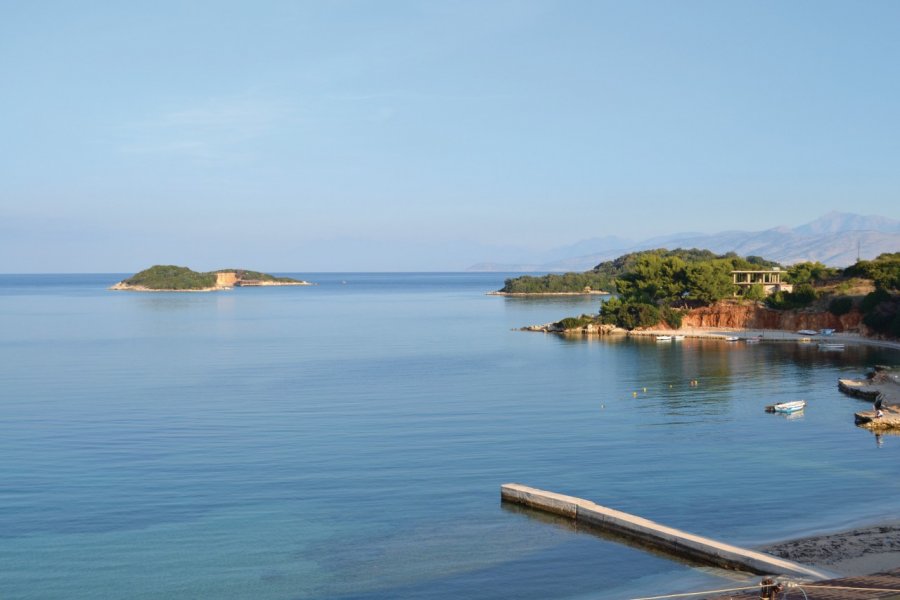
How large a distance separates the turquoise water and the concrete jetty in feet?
2.32

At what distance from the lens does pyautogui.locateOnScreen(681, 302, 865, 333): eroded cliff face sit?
300 ft

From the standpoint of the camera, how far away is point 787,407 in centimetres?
4550

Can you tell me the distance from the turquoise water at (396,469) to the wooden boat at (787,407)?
0.90 metres

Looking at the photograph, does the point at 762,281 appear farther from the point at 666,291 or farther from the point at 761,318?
the point at 666,291

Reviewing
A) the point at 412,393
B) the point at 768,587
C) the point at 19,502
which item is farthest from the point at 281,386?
the point at 768,587

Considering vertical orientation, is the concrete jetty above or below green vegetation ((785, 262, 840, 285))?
below

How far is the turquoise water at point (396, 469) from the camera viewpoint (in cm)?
2167

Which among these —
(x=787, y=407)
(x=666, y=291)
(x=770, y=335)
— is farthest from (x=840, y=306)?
(x=787, y=407)

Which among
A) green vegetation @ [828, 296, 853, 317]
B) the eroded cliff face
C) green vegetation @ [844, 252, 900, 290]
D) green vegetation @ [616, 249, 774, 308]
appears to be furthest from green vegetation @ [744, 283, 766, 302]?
green vegetation @ [828, 296, 853, 317]

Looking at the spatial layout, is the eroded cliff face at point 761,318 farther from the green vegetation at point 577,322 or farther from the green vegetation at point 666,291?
the green vegetation at point 577,322

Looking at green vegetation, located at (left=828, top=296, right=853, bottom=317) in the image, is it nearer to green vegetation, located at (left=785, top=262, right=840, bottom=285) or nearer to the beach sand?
green vegetation, located at (left=785, top=262, right=840, bottom=285)

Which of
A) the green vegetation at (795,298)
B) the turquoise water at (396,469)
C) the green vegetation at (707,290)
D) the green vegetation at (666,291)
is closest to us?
the turquoise water at (396,469)

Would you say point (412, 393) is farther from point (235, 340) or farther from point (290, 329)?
point (290, 329)

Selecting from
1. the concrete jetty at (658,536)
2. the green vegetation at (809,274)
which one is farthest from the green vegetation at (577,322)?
the concrete jetty at (658,536)
